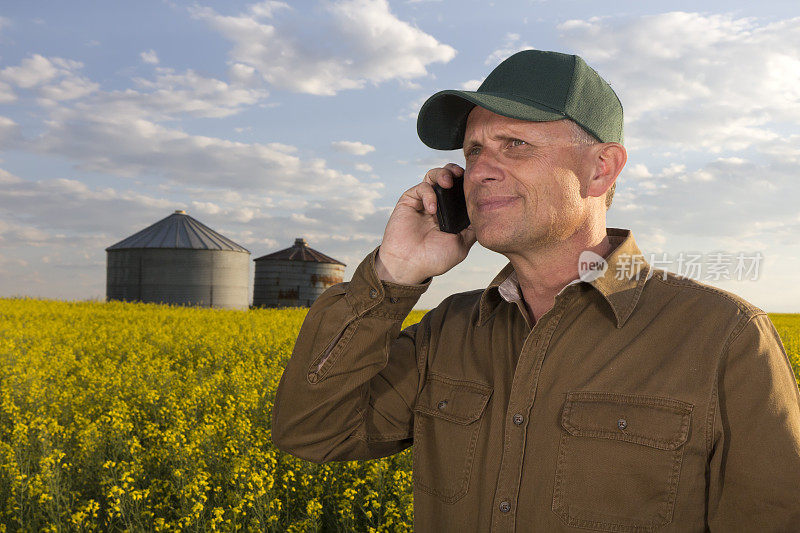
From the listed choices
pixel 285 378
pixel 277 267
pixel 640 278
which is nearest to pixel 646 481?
pixel 640 278

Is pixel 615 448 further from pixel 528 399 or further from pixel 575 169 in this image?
pixel 575 169

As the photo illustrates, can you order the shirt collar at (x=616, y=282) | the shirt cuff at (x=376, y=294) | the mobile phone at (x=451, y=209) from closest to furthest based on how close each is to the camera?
the shirt collar at (x=616, y=282)
the shirt cuff at (x=376, y=294)
the mobile phone at (x=451, y=209)

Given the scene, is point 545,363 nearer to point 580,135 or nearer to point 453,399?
point 453,399

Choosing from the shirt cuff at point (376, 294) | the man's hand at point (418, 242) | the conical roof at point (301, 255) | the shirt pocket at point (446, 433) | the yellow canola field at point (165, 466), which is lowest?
the yellow canola field at point (165, 466)

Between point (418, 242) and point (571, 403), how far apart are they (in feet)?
2.26

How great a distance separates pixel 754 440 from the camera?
4.52ft

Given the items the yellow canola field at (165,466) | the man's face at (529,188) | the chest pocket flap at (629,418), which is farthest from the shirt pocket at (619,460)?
the yellow canola field at (165,466)

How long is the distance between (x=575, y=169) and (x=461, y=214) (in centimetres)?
41

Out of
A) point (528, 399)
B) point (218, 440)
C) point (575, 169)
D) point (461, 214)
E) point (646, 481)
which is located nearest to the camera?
point (646, 481)

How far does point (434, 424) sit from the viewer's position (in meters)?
1.85

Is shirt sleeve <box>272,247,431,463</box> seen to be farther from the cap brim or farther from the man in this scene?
the cap brim

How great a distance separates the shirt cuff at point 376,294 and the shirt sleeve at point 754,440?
867 mm

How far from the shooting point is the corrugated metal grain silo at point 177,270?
24.6m

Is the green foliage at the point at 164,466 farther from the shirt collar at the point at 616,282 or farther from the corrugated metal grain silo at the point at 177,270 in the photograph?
the corrugated metal grain silo at the point at 177,270
